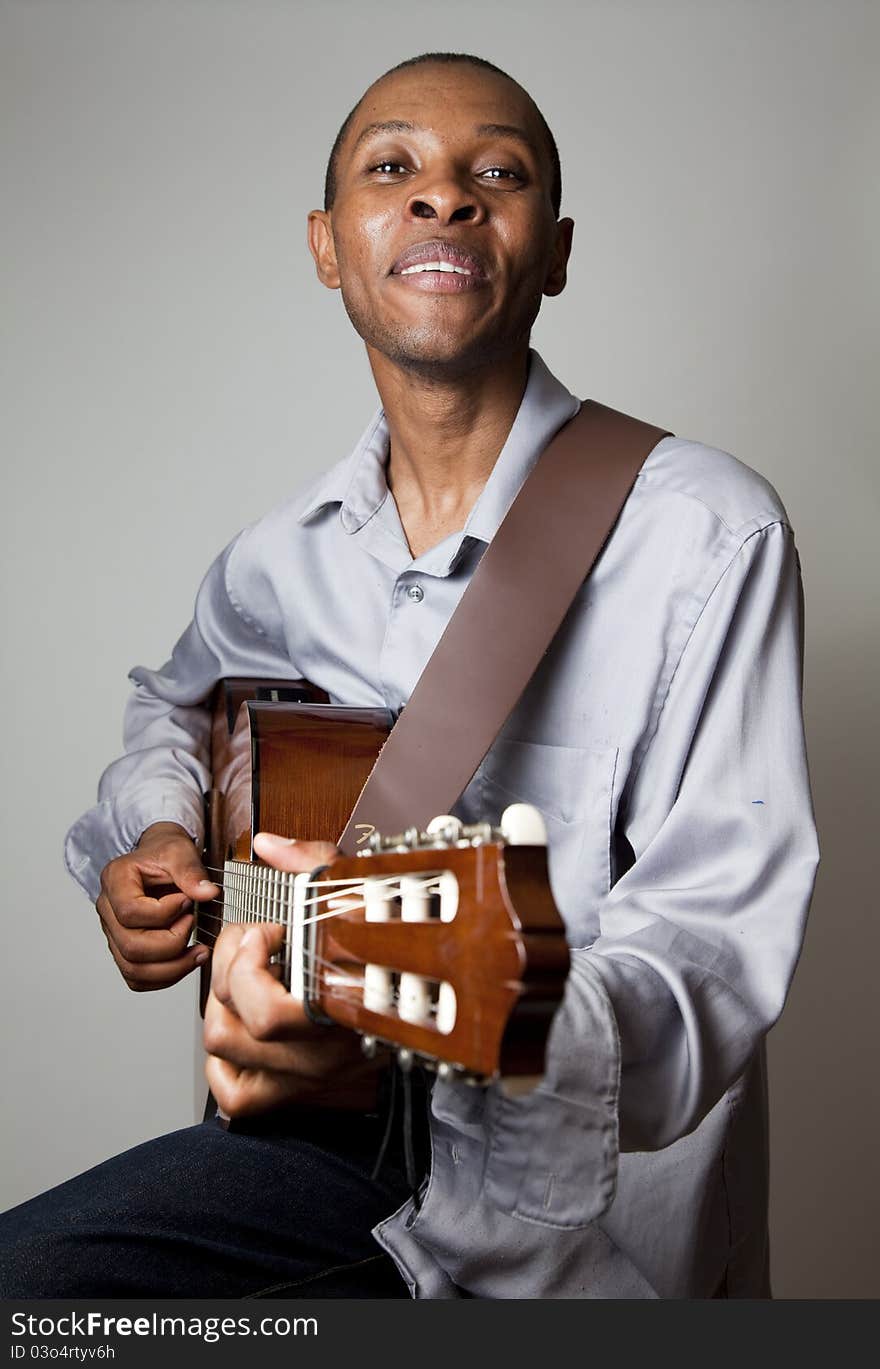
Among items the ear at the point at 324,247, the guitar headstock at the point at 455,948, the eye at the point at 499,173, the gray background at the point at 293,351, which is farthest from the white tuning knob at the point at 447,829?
the gray background at the point at 293,351

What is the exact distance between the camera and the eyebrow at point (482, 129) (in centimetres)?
157

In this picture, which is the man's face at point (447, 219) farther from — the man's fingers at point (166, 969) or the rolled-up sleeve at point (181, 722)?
the man's fingers at point (166, 969)

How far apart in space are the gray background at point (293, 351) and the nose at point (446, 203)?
0.98 meters

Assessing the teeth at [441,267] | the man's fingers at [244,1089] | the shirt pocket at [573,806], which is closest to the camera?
the man's fingers at [244,1089]

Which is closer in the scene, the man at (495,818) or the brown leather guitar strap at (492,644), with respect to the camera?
the man at (495,818)

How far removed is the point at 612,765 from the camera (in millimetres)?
1393

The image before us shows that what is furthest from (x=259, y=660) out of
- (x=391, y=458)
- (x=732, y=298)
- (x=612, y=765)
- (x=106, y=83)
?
(x=106, y=83)

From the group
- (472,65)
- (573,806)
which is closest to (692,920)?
(573,806)

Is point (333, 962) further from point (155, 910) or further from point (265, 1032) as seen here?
point (155, 910)

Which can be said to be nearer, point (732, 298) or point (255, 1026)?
point (255, 1026)

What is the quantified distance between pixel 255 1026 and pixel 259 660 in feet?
3.39

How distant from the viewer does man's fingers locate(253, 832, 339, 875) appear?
103 cm

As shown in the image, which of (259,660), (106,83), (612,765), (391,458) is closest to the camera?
(612,765)

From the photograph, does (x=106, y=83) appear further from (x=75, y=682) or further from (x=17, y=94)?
(x=75, y=682)
